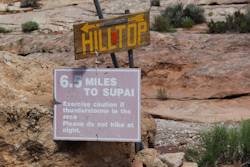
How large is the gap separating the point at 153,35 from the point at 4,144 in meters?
11.0

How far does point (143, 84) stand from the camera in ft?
47.2

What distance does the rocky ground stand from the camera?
561 cm

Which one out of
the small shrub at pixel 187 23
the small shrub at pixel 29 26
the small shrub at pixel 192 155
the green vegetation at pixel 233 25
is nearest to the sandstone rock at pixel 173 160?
the small shrub at pixel 192 155

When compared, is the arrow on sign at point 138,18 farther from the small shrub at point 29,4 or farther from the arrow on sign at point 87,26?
the small shrub at point 29,4

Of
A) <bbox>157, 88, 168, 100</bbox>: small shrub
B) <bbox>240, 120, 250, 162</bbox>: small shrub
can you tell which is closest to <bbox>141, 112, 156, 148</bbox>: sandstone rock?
<bbox>240, 120, 250, 162</bbox>: small shrub

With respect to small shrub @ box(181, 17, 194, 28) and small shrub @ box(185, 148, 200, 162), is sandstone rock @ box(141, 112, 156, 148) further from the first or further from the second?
small shrub @ box(181, 17, 194, 28)

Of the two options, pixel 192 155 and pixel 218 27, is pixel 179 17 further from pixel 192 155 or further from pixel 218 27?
pixel 192 155

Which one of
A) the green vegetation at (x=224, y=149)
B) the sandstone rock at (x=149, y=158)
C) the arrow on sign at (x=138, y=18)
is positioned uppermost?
the arrow on sign at (x=138, y=18)

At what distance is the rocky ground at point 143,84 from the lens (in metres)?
5.61

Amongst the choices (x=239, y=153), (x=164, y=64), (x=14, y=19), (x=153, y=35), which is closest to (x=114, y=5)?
(x=14, y=19)

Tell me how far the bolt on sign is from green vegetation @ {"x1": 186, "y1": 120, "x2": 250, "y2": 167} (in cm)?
188

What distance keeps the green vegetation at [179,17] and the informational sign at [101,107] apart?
1364cm

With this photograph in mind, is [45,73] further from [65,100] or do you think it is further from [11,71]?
[65,100]

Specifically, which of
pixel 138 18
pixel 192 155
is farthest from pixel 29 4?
pixel 138 18
